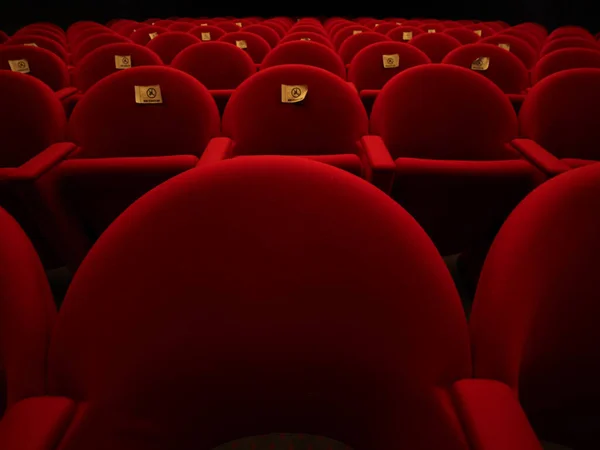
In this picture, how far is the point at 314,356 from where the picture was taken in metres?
0.49

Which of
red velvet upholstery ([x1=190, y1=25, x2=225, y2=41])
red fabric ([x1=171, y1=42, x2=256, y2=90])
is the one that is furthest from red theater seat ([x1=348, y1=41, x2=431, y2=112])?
red velvet upholstery ([x1=190, y1=25, x2=225, y2=41])

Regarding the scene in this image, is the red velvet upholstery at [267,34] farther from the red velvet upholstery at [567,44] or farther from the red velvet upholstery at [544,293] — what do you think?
the red velvet upholstery at [544,293]

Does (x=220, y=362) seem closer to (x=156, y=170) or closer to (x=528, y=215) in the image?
(x=528, y=215)

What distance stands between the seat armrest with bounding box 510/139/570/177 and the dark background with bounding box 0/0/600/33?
5.71m

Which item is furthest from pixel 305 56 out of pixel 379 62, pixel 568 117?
pixel 568 117

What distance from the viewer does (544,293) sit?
1.62 ft

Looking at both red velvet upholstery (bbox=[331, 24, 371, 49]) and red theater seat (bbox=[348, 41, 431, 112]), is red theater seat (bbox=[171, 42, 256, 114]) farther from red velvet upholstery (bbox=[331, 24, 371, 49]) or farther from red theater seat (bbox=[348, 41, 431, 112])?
red velvet upholstery (bbox=[331, 24, 371, 49])

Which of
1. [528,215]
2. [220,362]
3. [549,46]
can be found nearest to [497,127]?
[528,215]

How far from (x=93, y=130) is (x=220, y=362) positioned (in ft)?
3.53

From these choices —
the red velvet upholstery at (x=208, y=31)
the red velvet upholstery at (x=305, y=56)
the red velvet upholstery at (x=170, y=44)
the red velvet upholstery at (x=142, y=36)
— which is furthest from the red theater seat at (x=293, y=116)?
the red velvet upholstery at (x=142, y=36)

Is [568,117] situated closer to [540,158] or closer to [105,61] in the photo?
[540,158]

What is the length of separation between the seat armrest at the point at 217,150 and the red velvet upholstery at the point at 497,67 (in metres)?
1.39

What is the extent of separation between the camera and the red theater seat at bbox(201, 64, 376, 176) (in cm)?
134

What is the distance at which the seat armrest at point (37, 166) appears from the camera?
3.18ft
